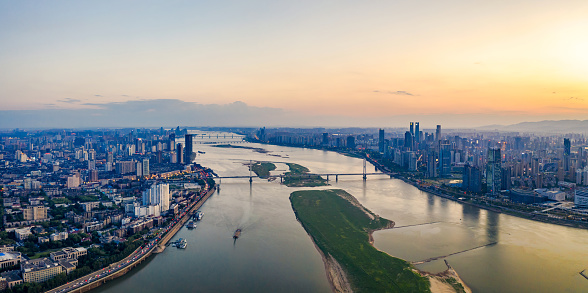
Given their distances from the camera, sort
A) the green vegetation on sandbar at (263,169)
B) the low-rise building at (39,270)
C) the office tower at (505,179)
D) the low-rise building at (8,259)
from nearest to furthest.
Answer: the low-rise building at (39,270)
the low-rise building at (8,259)
the office tower at (505,179)
the green vegetation on sandbar at (263,169)

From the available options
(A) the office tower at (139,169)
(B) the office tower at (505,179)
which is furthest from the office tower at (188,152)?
(B) the office tower at (505,179)

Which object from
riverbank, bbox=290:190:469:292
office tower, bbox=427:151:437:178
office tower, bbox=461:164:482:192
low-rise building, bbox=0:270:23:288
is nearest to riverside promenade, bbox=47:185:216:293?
low-rise building, bbox=0:270:23:288

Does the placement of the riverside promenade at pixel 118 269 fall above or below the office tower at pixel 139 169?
below

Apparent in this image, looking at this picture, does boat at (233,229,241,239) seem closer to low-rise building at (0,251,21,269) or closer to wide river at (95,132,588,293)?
wide river at (95,132,588,293)

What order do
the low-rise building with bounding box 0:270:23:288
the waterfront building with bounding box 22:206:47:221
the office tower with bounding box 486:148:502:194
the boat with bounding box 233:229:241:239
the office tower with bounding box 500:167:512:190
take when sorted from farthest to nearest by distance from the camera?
the office tower with bounding box 500:167:512:190 → the office tower with bounding box 486:148:502:194 → the waterfront building with bounding box 22:206:47:221 → the boat with bounding box 233:229:241:239 → the low-rise building with bounding box 0:270:23:288

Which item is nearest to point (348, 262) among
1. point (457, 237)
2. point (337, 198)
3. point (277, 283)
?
point (277, 283)

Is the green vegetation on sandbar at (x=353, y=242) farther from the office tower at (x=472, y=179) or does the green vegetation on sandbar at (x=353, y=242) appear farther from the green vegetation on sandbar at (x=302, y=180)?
the office tower at (x=472, y=179)

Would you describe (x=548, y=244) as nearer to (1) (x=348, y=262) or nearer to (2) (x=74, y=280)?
(1) (x=348, y=262)

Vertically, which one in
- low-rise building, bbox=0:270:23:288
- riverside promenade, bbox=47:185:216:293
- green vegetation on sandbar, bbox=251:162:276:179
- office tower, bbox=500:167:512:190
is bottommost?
riverside promenade, bbox=47:185:216:293
